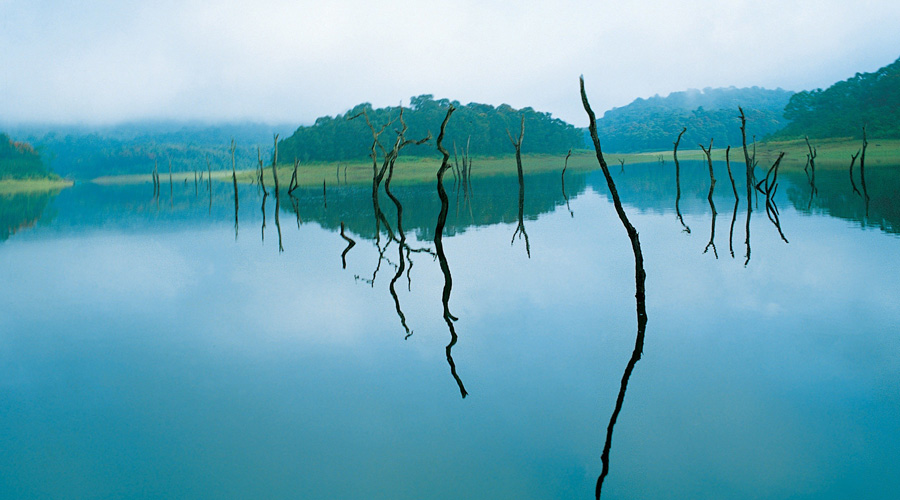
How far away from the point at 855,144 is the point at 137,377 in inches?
2487

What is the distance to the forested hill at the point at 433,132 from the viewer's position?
278ft

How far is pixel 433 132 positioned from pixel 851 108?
47.7m

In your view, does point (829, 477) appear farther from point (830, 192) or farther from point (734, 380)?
point (830, 192)

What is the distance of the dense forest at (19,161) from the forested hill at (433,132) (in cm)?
2989

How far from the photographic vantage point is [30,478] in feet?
17.1

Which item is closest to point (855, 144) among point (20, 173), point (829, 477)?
point (829, 477)

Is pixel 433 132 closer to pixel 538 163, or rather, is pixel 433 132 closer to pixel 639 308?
pixel 538 163

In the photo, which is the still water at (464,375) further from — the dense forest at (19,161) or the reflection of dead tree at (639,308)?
the dense forest at (19,161)

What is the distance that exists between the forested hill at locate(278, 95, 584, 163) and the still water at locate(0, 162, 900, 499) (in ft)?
217

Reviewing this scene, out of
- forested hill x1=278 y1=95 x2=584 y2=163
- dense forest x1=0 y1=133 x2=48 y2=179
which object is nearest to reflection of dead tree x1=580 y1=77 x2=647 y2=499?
forested hill x1=278 y1=95 x2=584 y2=163

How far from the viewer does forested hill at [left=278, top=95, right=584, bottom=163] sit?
84750 millimetres

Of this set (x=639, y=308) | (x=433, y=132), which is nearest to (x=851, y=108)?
(x=433, y=132)

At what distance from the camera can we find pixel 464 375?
273 inches

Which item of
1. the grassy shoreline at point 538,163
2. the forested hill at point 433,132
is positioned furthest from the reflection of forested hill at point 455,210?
the forested hill at point 433,132
